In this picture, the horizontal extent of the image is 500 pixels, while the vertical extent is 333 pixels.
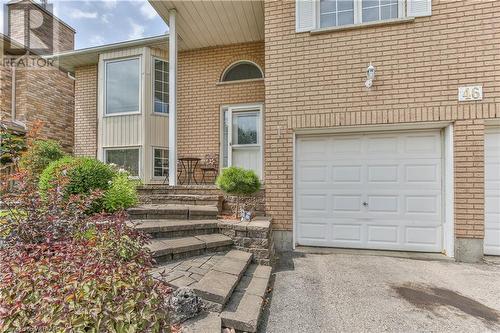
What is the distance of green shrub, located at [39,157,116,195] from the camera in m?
3.25

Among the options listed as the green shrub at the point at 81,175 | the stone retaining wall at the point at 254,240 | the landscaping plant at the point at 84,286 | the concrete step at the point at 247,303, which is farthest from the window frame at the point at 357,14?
the landscaping plant at the point at 84,286

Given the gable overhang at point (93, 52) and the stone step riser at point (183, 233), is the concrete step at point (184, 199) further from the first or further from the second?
the gable overhang at point (93, 52)

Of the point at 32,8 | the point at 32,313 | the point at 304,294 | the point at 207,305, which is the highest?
the point at 32,8

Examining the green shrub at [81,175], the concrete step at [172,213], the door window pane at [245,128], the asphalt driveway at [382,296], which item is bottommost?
the asphalt driveway at [382,296]

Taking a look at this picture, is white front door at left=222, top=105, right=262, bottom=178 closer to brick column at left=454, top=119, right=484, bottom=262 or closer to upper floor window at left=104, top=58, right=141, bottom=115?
upper floor window at left=104, top=58, right=141, bottom=115

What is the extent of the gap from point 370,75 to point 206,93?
13.5 feet

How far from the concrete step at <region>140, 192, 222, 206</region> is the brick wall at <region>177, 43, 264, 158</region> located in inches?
77.5

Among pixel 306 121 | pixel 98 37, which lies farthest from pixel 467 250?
pixel 98 37

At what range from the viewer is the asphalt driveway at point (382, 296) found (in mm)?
2281

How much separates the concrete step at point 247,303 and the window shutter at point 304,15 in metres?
4.32

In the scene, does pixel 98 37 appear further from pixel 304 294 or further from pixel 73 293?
pixel 304 294

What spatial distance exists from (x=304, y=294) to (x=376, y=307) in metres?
0.77

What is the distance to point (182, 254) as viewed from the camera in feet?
9.75

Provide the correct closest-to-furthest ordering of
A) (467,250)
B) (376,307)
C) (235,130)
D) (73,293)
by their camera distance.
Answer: (73,293) → (376,307) → (467,250) → (235,130)
